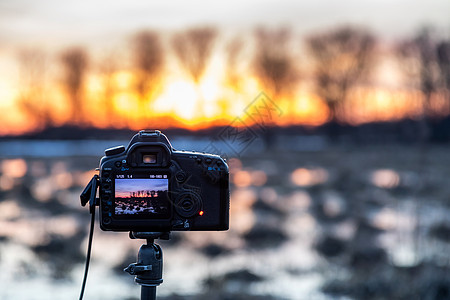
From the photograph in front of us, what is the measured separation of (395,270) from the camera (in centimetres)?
521

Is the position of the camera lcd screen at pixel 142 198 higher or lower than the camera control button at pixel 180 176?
lower

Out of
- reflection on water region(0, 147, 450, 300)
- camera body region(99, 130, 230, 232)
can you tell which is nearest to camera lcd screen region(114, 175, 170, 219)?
camera body region(99, 130, 230, 232)

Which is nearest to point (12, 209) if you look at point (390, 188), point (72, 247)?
point (72, 247)

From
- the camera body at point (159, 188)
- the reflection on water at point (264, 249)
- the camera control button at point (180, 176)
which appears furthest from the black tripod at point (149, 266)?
the reflection on water at point (264, 249)

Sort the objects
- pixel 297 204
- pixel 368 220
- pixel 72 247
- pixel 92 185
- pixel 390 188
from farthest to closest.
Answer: pixel 390 188, pixel 297 204, pixel 368 220, pixel 72 247, pixel 92 185

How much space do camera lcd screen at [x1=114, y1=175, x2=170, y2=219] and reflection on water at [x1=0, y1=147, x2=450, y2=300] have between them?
2.83 m

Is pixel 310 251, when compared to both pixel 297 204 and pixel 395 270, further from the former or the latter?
pixel 297 204

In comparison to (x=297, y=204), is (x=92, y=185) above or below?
below

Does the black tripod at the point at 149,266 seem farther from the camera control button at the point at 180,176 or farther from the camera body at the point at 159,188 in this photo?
the camera control button at the point at 180,176

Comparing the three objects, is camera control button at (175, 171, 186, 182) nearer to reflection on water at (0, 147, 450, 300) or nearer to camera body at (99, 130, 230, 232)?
camera body at (99, 130, 230, 232)

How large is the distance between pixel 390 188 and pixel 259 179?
3.77 m

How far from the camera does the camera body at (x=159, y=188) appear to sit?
2.05m

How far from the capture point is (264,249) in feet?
22.6

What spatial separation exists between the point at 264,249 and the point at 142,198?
500 cm
